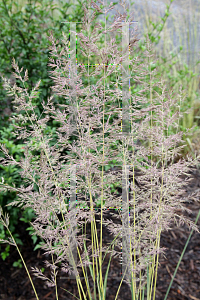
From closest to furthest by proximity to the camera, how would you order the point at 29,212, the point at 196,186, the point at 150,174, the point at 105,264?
1. the point at 150,174
2. the point at 29,212
3. the point at 105,264
4. the point at 196,186

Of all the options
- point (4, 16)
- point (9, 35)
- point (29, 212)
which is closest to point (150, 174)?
point (29, 212)

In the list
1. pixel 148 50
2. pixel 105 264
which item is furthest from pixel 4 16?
pixel 105 264

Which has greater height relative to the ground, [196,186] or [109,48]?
[109,48]

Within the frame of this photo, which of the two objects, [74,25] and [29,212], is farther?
[74,25]

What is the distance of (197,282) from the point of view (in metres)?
1.95

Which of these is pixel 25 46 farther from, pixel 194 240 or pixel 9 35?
pixel 194 240

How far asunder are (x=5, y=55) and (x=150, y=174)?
1716 mm

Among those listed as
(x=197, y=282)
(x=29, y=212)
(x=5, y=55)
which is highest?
(x=5, y=55)

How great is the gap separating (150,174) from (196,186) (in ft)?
5.90

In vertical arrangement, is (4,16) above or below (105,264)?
above

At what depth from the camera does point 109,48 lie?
1.00 meters

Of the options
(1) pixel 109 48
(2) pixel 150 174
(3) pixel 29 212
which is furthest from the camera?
(3) pixel 29 212

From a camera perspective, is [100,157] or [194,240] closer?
[100,157]

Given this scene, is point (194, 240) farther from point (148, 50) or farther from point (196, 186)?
point (148, 50)
